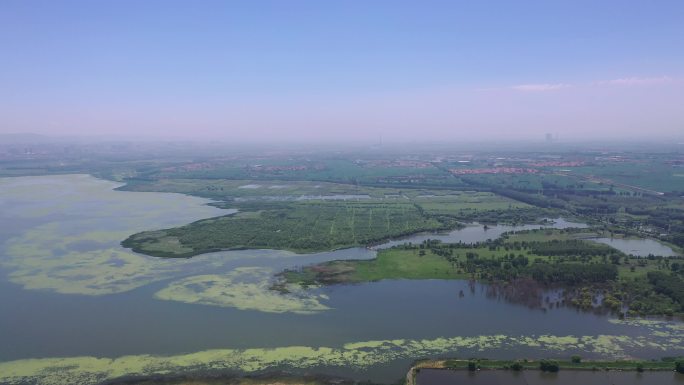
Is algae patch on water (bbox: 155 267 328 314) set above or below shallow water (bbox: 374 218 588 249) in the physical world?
below

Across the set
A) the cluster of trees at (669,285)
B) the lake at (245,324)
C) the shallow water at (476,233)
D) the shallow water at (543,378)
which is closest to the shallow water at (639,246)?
the shallow water at (476,233)

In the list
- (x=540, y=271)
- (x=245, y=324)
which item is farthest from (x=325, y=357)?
(x=540, y=271)

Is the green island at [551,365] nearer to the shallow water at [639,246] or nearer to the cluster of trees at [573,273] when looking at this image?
the cluster of trees at [573,273]

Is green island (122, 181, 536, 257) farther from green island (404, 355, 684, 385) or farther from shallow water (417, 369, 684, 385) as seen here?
shallow water (417, 369, 684, 385)

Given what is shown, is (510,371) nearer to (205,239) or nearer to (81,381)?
(81,381)

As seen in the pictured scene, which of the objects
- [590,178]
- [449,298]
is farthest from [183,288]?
[590,178]

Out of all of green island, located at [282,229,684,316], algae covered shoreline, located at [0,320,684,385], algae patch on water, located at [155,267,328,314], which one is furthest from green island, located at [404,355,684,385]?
algae patch on water, located at [155,267,328,314]

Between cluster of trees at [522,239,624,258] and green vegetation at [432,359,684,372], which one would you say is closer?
green vegetation at [432,359,684,372]

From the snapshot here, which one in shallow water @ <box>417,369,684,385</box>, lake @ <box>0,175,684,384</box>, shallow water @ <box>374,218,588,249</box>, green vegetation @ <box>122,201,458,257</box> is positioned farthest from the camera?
shallow water @ <box>374,218,588,249</box>

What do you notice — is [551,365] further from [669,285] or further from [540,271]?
[669,285]
